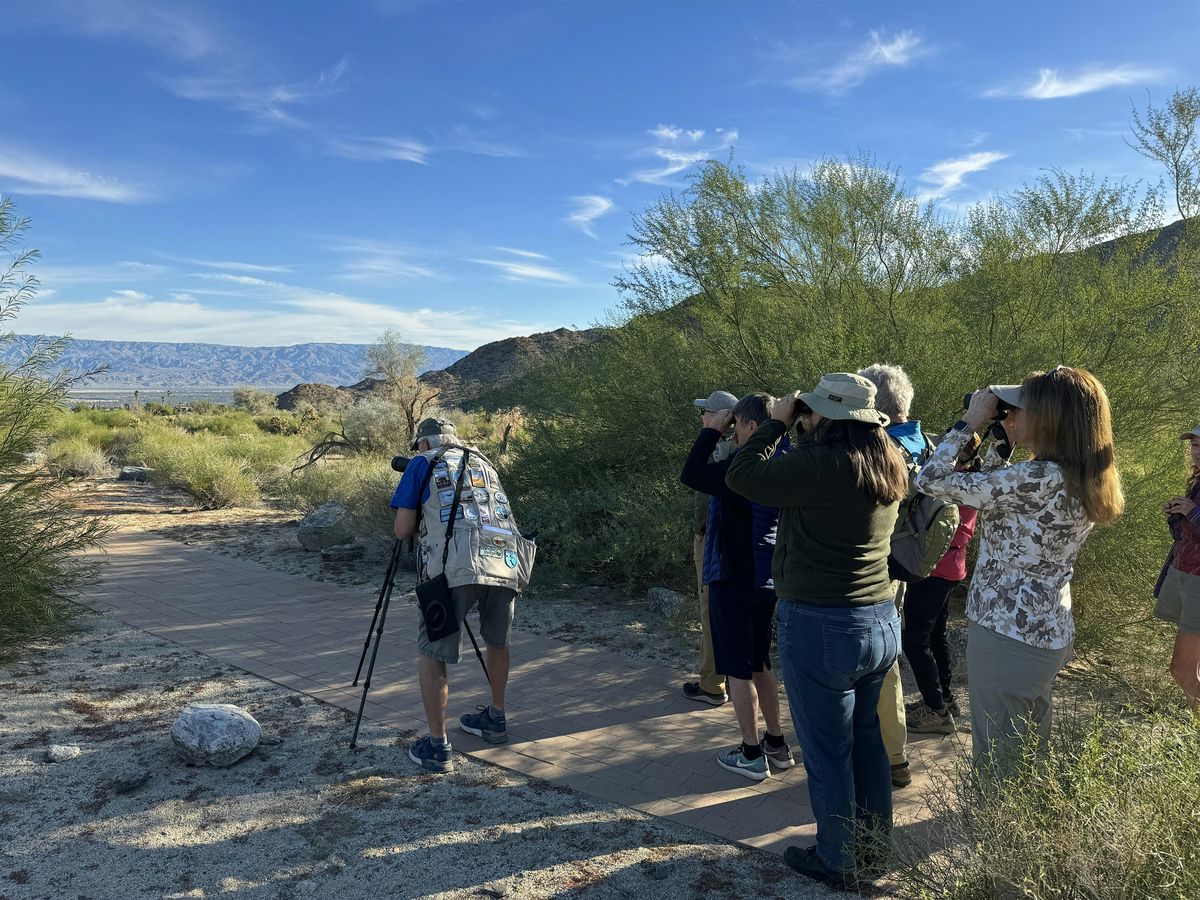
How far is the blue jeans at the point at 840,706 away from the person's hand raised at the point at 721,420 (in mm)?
1085

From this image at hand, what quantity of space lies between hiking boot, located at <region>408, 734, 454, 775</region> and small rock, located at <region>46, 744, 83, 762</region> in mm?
1866

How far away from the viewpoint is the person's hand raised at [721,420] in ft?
12.8

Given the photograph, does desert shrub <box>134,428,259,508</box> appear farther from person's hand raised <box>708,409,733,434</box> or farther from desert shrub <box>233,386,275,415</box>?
desert shrub <box>233,386,275,415</box>

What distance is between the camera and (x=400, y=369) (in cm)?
2853

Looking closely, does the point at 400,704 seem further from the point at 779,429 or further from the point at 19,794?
the point at 779,429

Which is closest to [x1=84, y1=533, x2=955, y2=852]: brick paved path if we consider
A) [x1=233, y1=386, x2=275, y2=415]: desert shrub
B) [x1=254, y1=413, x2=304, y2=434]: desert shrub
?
[x1=254, y1=413, x2=304, y2=434]: desert shrub

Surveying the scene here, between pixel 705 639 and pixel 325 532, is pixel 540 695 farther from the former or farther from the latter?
pixel 325 532

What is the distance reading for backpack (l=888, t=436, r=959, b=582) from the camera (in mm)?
3732

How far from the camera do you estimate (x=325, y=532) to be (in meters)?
10.2

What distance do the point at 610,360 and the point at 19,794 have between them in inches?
246

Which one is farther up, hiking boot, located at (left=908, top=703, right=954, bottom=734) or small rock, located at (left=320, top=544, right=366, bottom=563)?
small rock, located at (left=320, top=544, right=366, bottom=563)

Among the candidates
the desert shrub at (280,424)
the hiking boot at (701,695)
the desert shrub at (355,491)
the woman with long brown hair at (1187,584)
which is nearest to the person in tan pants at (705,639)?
the hiking boot at (701,695)

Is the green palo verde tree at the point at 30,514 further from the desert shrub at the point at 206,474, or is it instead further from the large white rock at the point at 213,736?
the desert shrub at the point at 206,474

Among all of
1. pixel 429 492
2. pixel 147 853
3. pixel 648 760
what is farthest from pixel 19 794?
pixel 648 760
